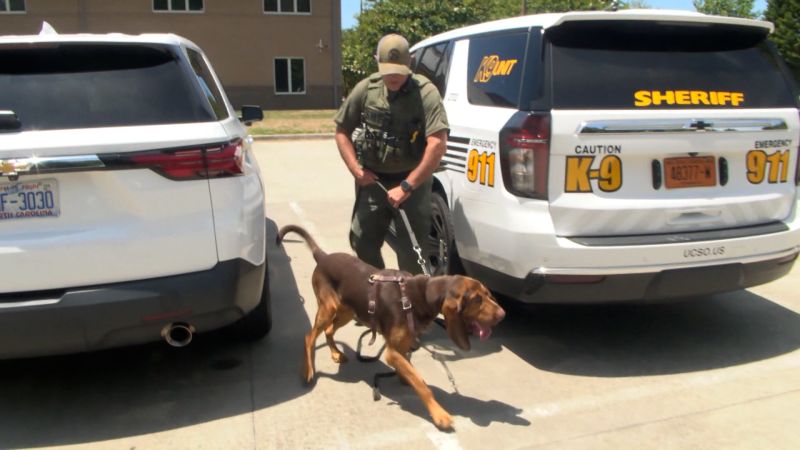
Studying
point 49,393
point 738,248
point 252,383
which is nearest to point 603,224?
point 738,248

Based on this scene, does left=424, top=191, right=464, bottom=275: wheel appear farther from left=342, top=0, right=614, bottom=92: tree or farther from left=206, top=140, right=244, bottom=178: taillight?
left=342, top=0, right=614, bottom=92: tree

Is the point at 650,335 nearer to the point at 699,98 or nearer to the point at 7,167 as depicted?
the point at 699,98

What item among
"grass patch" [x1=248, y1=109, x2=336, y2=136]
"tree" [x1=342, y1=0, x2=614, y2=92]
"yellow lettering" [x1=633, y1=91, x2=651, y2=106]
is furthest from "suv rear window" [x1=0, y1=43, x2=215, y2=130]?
"tree" [x1=342, y1=0, x2=614, y2=92]

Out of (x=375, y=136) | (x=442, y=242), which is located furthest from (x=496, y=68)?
(x=442, y=242)

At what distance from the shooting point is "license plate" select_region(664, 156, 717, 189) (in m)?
3.53

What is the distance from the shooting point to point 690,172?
140 inches

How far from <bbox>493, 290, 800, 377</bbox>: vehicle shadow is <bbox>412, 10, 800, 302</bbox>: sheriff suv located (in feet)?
1.59

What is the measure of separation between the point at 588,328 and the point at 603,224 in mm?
1133

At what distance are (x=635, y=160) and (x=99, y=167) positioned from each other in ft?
8.68

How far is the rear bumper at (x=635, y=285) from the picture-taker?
346 centimetres

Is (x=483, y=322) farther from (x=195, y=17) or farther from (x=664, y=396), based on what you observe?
(x=195, y=17)

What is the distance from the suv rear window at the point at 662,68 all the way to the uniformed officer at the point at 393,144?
77 centimetres

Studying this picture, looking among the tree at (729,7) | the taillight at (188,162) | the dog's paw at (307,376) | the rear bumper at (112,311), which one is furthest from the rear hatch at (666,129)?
the tree at (729,7)

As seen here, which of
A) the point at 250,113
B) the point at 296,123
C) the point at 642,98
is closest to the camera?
the point at 642,98
